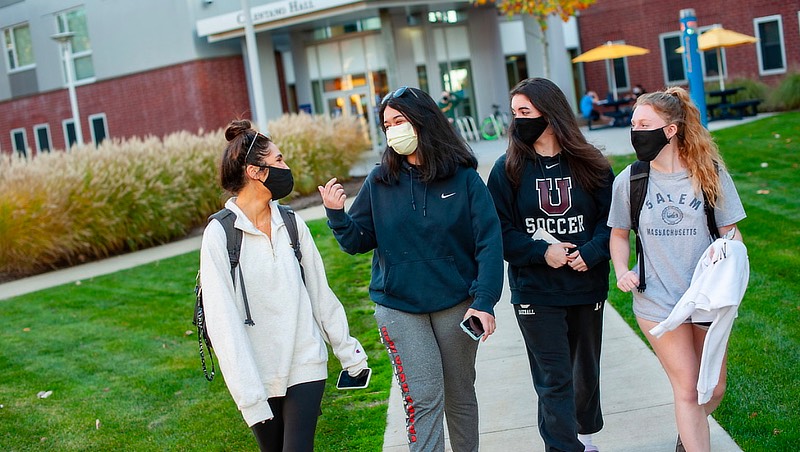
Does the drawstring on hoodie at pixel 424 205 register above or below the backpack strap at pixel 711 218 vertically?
above

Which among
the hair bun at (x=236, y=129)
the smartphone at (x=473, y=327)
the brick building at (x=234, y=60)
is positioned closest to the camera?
the smartphone at (x=473, y=327)

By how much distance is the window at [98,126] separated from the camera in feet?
113

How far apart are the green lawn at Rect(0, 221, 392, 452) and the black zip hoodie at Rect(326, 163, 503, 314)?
1741 mm

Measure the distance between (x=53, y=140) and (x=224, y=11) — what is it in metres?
9.91

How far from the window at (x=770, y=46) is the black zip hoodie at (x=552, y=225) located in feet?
100

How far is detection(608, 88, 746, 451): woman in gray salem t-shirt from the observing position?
4188 millimetres

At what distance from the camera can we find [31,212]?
46.4ft

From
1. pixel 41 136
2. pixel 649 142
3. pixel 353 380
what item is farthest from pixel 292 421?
pixel 41 136

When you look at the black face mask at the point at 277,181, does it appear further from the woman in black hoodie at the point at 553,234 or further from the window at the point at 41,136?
the window at the point at 41,136

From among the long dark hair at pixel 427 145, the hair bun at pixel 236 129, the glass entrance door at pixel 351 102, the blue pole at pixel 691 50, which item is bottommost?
the long dark hair at pixel 427 145

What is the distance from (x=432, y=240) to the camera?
13.9ft

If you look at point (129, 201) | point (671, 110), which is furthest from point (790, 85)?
point (671, 110)

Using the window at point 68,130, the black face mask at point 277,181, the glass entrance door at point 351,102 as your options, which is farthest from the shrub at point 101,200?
the window at point 68,130

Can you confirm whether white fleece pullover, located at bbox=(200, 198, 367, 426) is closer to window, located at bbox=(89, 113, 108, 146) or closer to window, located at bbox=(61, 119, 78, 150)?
window, located at bbox=(89, 113, 108, 146)
